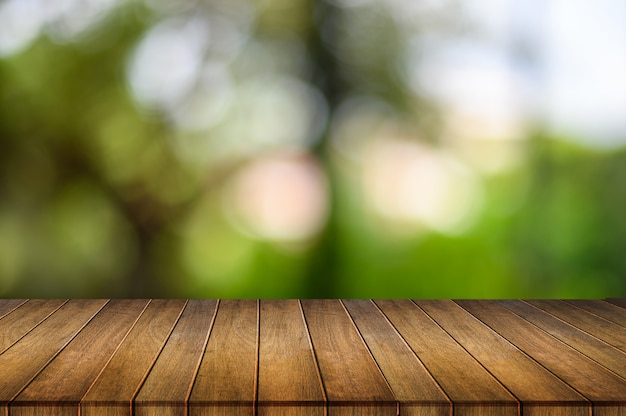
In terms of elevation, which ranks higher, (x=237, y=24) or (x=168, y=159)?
(x=237, y=24)

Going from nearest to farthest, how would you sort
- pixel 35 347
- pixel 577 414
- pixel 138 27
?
1. pixel 577 414
2. pixel 35 347
3. pixel 138 27

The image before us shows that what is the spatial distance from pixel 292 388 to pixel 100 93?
67.6 inches

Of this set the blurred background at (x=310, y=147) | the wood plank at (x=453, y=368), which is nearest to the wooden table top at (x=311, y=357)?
the wood plank at (x=453, y=368)

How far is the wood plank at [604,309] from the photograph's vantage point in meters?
2.67

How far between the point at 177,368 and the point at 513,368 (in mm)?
925

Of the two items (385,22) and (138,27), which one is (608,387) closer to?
(385,22)

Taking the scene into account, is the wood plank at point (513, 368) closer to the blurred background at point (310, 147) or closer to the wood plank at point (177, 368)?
the blurred background at point (310, 147)

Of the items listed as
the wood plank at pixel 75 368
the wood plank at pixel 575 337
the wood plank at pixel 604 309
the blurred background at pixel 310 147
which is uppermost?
the blurred background at pixel 310 147

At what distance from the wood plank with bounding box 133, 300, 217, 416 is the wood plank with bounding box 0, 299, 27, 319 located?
67 cm

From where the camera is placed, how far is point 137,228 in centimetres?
301

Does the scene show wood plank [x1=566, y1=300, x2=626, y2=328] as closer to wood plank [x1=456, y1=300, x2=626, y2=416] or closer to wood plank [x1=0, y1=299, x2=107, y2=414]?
wood plank [x1=456, y1=300, x2=626, y2=416]

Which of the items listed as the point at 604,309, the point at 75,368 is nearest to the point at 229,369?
the point at 75,368

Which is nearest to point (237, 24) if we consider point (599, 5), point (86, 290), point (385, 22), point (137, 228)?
point (385, 22)

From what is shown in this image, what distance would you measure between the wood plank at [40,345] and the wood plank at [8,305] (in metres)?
0.18
